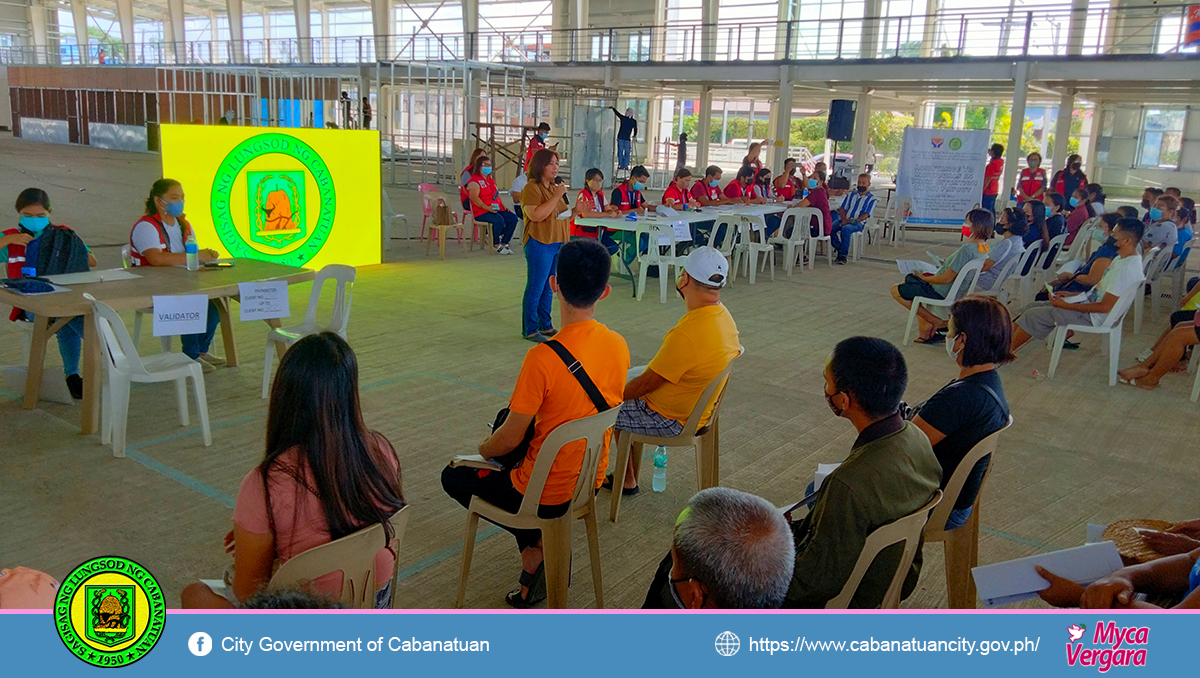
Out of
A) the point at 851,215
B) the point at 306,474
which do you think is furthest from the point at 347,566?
the point at 851,215

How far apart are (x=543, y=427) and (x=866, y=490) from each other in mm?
1089

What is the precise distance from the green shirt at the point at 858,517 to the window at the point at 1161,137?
25559 millimetres

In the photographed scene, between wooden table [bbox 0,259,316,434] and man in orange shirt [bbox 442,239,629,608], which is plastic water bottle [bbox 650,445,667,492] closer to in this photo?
man in orange shirt [bbox 442,239,629,608]

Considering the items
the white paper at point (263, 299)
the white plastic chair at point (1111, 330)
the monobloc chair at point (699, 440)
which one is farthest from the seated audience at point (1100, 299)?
the white paper at point (263, 299)

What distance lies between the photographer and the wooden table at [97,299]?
3.97 meters

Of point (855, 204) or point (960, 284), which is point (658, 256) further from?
point (855, 204)

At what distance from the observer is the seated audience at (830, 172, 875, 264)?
11.5 metres

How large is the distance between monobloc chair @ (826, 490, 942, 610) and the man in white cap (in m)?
1.35

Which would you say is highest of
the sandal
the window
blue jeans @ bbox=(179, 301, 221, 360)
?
the window

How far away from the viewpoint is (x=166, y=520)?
3.31m

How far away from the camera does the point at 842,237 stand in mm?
11477

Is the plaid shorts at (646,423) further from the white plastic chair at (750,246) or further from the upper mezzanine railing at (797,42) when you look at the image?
the upper mezzanine railing at (797,42)
